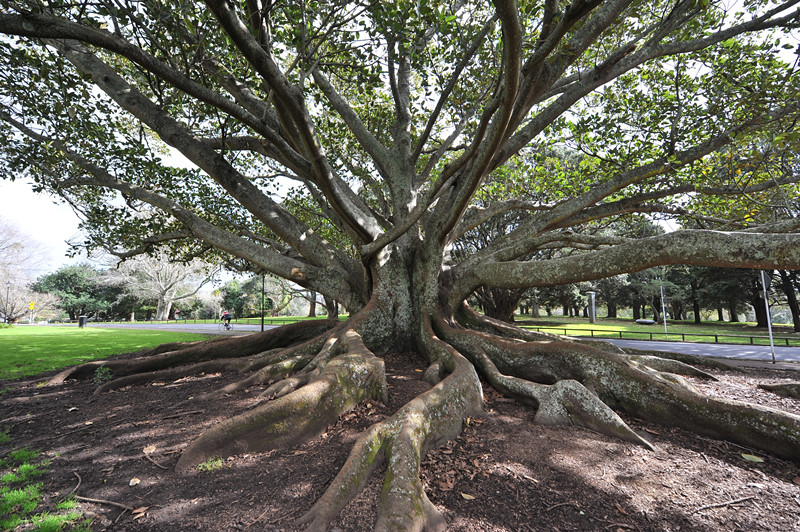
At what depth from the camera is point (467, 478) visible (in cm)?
281

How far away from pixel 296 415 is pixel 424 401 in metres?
1.34

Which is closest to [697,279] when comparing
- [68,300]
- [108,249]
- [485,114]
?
[485,114]

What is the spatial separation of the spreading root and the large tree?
2 centimetres

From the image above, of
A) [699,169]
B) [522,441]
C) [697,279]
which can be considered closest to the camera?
[522,441]

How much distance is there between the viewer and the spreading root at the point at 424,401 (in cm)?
262

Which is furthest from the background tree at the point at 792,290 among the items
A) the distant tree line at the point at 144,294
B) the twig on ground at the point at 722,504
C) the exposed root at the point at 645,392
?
the distant tree line at the point at 144,294

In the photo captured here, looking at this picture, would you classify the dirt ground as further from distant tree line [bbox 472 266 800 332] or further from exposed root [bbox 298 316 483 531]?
distant tree line [bbox 472 266 800 332]

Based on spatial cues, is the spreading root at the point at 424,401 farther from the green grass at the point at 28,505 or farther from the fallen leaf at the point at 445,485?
the green grass at the point at 28,505

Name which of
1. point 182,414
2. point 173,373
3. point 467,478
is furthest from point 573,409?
point 173,373

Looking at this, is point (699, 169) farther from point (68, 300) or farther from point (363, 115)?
point (68, 300)

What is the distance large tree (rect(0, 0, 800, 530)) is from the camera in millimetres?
3341

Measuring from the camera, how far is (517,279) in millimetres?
5395

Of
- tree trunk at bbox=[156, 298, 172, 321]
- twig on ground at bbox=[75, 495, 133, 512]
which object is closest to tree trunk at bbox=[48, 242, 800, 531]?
twig on ground at bbox=[75, 495, 133, 512]

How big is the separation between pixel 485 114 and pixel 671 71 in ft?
22.4
